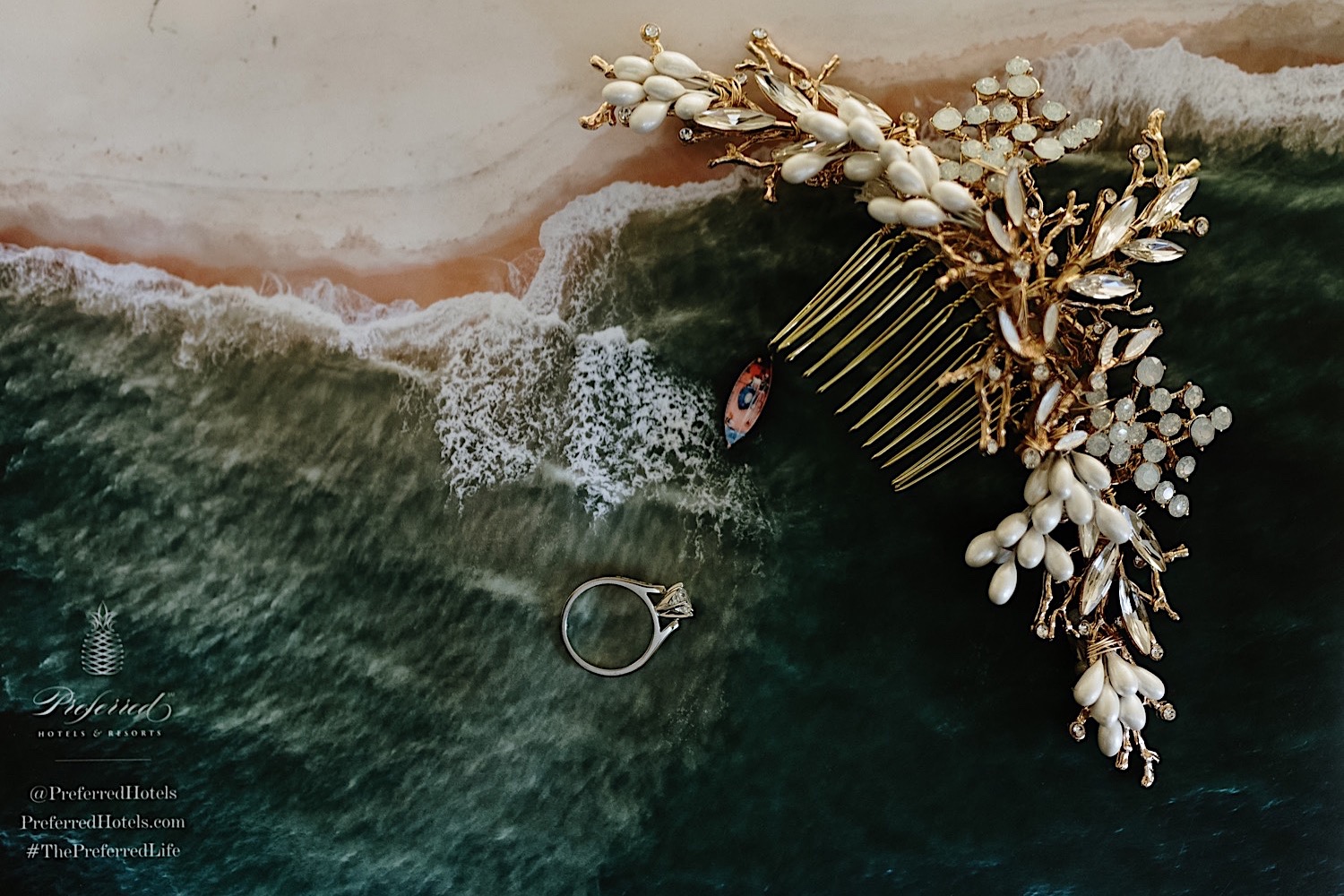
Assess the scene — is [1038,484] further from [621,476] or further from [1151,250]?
[621,476]

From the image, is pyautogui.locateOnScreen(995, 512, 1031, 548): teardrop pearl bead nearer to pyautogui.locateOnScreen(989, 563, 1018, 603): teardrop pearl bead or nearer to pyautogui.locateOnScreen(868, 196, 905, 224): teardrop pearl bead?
pyautogui.locateOnScreen(989, 563, 1018, 603): teardrop pearl bead

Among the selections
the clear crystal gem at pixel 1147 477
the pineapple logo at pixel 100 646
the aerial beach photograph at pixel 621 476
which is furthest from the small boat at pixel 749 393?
the pineapple logo at pixel 100 646

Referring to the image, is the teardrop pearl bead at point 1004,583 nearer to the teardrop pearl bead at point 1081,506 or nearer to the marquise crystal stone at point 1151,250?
the teardrop pearl bead at point 1081,506

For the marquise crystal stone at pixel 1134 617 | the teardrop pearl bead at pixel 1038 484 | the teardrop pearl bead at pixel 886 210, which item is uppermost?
the teardrop pearl bead at pixel 886 210

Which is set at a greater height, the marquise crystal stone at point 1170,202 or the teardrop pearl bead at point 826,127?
the teardrop pearl bead at point 826,127

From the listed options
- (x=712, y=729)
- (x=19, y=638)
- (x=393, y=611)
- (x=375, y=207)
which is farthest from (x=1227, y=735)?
(x=19, y=638)

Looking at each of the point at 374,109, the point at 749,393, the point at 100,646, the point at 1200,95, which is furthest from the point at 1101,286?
the point at 100,646

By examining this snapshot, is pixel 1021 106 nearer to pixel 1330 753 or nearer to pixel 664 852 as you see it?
pixel 1330 753
